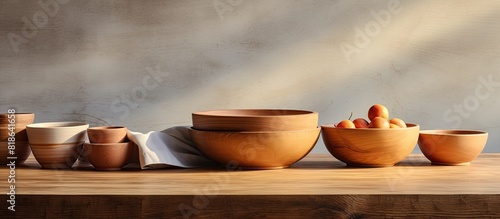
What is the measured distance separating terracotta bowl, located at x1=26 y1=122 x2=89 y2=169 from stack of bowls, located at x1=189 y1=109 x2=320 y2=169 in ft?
0.93

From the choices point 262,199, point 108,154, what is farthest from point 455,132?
point 108,154

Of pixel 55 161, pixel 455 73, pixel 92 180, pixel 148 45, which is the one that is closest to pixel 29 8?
pixel 148 45

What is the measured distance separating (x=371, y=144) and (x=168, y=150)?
481mm

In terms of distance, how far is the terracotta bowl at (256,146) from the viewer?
4.38ft

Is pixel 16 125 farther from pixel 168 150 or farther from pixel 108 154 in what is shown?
pixel 168 150

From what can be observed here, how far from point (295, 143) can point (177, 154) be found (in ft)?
0.96

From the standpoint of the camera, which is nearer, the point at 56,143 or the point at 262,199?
the point at 262,199

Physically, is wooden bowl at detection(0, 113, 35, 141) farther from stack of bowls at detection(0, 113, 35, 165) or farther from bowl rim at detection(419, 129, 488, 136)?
bowl rim at detection(419, 129, 488, 136)

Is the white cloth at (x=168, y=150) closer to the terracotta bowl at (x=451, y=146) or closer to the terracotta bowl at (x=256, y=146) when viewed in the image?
the terracotta bowl at (x=256, y=146)

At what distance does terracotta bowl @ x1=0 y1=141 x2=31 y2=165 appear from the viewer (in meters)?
1.47

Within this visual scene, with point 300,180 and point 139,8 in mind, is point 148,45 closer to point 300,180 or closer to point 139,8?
point 139,8

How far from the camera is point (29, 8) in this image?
2.71 meters

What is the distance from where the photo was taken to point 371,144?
1385mm

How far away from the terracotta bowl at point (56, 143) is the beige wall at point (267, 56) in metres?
1.27
